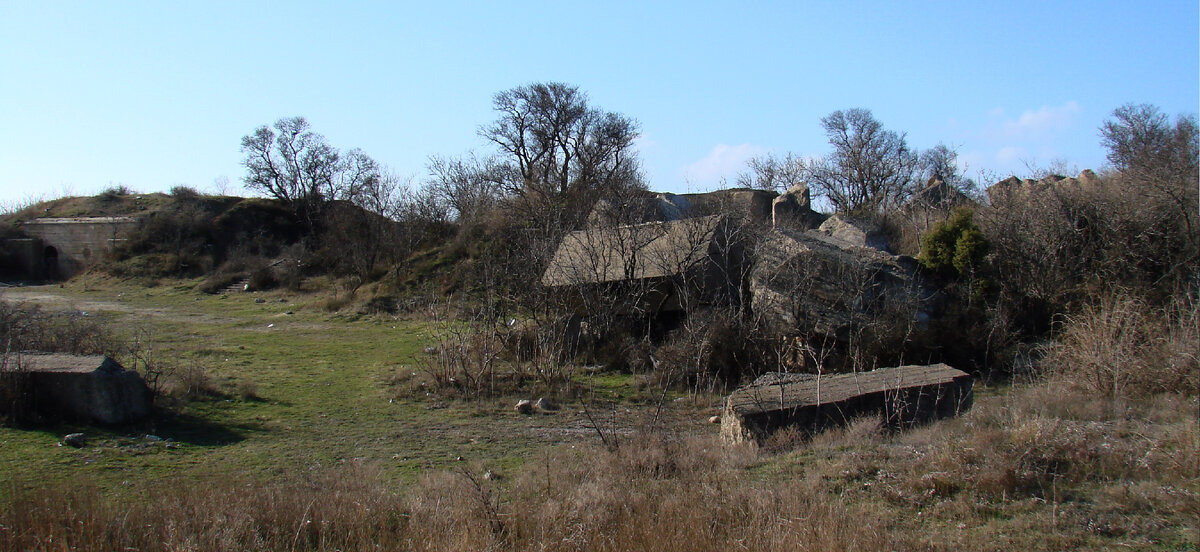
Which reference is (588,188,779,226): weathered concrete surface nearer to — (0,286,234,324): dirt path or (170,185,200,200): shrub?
(0,286,234,324): dirt path

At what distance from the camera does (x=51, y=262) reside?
120 feet

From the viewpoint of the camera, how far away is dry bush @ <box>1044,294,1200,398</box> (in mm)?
8367

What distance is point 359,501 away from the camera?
5.20 m

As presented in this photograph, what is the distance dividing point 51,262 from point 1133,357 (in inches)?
1646

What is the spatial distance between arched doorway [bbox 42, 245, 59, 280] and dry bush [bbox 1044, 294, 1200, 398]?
1581 inches

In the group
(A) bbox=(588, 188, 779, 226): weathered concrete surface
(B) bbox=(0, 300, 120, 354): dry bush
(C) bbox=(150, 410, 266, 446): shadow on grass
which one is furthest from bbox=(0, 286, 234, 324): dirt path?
(C) bbox=(150, 410, 266, 446): shadow on grass

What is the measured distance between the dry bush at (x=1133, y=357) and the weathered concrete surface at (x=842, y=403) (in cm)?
152

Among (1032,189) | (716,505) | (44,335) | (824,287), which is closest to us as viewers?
(716,505)

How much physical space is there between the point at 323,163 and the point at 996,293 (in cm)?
3715

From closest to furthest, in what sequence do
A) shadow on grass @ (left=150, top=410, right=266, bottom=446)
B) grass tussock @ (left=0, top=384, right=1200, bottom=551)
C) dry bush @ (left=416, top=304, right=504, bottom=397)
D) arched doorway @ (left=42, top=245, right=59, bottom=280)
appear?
grass tussock @ (left=0, top=384, right=1200, bottom=551) < shadow on grass @ (left=150, top=410, right=266, bottom=446) < dry bush @ (left=416, top=304, right=504, bottom=397) < arched doorway @ (left=42, top=245, right=59, bottom=280)

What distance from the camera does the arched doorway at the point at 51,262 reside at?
36.2 m

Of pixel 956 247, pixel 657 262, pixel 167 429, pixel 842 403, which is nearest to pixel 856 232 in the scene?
pixel 956 247

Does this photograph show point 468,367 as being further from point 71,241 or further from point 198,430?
point 71,241

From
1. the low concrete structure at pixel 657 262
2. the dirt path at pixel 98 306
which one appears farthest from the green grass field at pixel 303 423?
the dirt path at pixel 98 306
